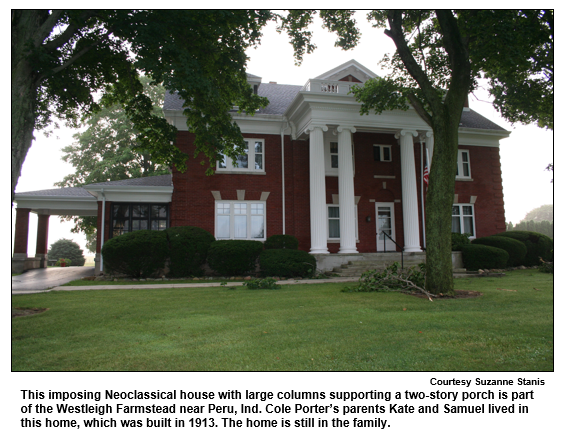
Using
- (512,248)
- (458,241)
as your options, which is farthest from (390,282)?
(512,248)

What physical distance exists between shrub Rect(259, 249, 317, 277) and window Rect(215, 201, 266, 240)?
11.7 feet

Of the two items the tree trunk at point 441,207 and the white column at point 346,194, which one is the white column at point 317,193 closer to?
the white column at point 346,194

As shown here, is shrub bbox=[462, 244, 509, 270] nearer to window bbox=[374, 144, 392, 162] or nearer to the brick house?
the brick house

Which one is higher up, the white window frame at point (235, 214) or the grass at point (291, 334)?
the white window frame at point (235, 214)

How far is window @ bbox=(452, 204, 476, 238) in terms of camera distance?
71.9 ft

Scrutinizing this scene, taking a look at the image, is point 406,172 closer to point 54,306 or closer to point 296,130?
point 296,130

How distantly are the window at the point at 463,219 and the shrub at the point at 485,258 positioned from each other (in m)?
5.04

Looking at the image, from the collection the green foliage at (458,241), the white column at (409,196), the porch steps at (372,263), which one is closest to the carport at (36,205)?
the porch steps at (372,263)

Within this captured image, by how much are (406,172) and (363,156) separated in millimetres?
2744

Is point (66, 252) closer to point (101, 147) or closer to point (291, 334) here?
point (101, 147)

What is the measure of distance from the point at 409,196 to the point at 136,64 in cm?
1452

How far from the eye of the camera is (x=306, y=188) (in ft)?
64.6

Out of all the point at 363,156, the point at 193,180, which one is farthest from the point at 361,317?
the point at 363,156

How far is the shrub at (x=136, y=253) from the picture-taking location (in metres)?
14.9
